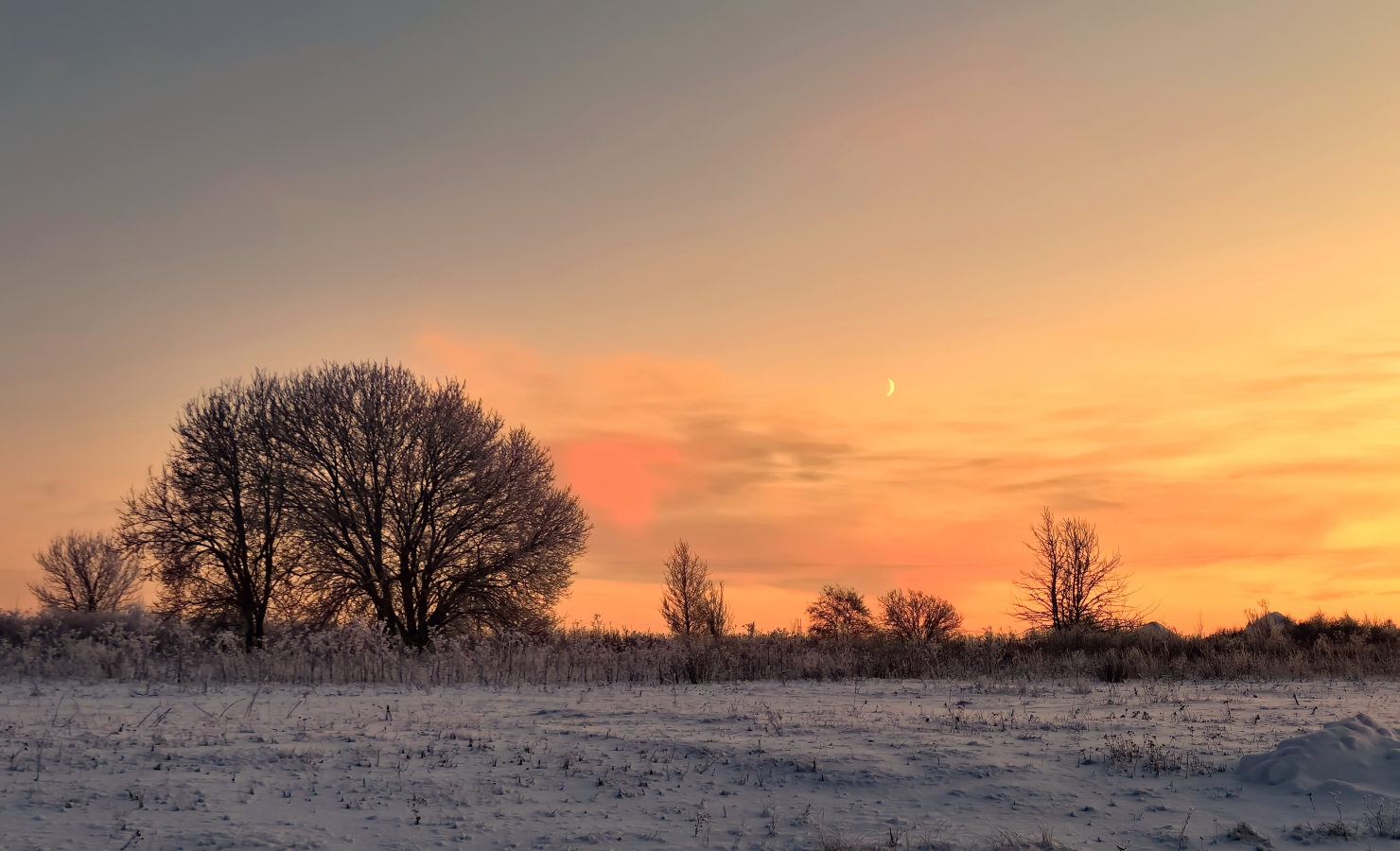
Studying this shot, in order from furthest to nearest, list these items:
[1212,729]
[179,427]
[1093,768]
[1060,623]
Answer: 1. [1060,623]
2. [179,427]
3. [1212,729]
4. [1093,768]

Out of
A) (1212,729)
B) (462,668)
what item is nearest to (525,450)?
(462,668)

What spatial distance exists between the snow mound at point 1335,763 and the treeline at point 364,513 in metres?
27.2

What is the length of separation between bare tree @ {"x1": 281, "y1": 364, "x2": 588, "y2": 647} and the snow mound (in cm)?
2770

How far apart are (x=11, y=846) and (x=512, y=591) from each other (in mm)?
27744

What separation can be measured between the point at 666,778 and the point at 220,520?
3243 centimetres

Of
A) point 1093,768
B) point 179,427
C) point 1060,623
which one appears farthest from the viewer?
point 1060,623

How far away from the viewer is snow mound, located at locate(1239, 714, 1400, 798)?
30.6 feet

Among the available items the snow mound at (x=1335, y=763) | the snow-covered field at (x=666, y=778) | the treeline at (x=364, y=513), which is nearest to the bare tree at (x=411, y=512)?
the treeline at (x=364, y=513)

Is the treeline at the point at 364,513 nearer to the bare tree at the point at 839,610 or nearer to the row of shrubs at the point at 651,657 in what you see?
the row of shrubs at the point at 651,657

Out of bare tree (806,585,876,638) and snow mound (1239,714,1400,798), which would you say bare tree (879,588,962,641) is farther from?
snow mound (1239,714,1400,798)

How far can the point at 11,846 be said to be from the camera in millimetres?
7695

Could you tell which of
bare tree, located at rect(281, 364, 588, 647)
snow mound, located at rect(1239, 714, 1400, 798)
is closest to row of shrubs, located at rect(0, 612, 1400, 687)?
bare tree, located at rect(281, 364, 588, 647)

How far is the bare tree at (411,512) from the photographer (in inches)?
1359

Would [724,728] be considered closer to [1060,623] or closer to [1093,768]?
[1093,768]
